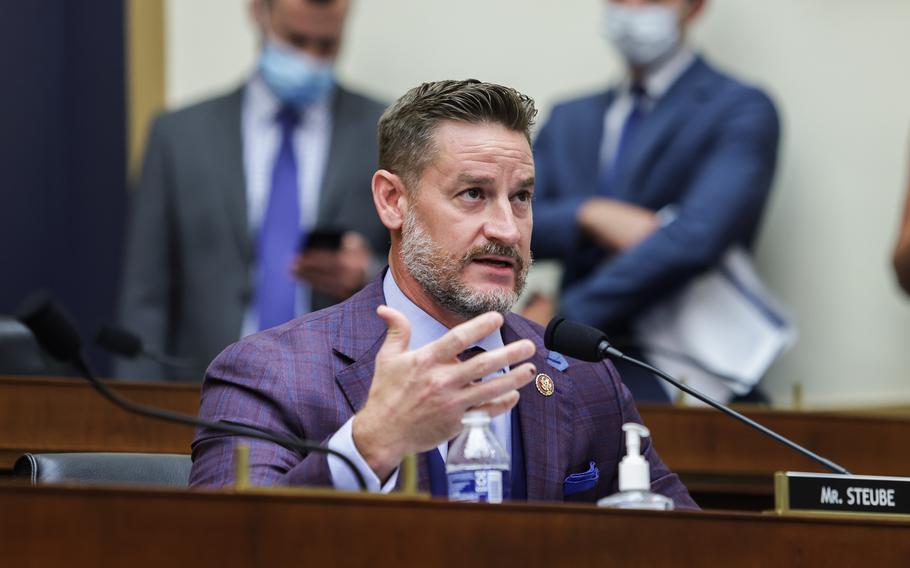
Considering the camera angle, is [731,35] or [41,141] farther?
[41,141]

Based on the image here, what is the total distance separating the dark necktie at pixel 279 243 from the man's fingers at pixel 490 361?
2.47m

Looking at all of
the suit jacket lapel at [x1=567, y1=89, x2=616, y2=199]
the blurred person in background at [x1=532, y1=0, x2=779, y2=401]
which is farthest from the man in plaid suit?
the suit jacket lapel at [x1=567, y1=89, x2=616, y2=199]

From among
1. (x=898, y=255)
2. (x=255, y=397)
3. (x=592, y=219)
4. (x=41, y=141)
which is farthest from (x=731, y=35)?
(x=255, y=397)

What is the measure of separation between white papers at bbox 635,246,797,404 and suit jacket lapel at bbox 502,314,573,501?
6.38 ft

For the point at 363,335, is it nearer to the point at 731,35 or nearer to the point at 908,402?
the point at 908,402

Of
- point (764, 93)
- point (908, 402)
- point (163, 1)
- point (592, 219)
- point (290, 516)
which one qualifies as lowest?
point (908, 402)

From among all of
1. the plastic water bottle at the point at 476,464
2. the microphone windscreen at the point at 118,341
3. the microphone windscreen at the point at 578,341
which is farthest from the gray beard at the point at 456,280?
the microphone windscreen at the point at 118,341

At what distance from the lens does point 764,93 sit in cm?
452

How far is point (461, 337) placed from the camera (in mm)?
1871

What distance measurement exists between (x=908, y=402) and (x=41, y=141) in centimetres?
313

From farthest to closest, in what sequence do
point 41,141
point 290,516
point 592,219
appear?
point 41,141 → point 592,219 → point 290,516

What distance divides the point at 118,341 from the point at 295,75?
4.95 ft

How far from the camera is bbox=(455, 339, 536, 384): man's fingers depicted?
1.87 meters

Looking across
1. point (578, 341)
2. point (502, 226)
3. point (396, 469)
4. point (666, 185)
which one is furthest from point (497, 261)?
point (666, 185)
